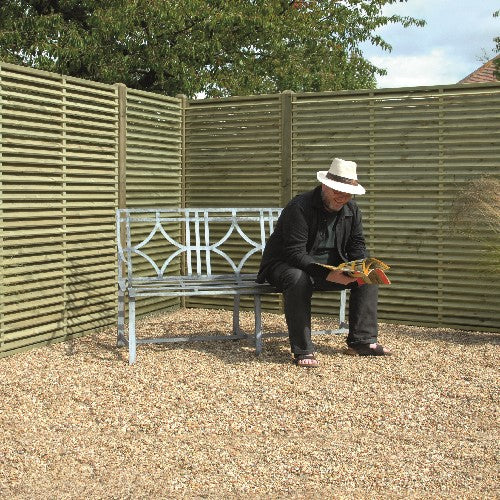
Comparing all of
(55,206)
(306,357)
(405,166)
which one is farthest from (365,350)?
(55,206)

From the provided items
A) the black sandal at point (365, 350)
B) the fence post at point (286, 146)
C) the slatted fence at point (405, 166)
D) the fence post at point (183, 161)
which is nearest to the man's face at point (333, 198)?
the black sandal at point (365, 350)

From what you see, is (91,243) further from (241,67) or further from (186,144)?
(241,67)

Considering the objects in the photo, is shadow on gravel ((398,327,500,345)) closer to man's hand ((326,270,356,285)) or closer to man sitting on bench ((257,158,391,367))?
man sitting on bench ((257,158,391,367))

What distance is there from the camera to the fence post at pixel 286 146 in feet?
25.9

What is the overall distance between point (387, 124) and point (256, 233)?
1.66 m

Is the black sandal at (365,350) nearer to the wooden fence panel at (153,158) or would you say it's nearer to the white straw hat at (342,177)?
the white straw hat at (342,177)

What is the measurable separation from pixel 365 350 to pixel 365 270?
0.77 m

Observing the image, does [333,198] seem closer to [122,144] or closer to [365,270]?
[365,270]

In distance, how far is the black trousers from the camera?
5.85 m

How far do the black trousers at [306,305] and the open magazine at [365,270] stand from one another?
0.82ft

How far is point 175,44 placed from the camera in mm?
13023

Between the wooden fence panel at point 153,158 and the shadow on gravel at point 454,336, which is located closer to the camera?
the shadow on gravel at point 454,336

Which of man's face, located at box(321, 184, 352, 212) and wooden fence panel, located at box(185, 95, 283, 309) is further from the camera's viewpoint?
wooden fence panel, located at box(185, 95, 283, 309)

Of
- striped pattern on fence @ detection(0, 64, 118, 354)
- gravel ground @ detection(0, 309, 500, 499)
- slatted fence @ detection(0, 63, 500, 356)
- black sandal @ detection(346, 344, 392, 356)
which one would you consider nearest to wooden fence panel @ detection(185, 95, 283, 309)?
slatted fence @ detection(0, 63, 500, 356)
